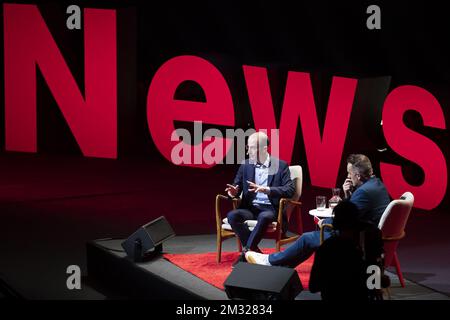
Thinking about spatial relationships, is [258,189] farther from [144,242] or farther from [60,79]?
[60,79]

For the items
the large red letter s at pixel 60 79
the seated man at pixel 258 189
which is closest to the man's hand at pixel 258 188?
the seated man at pixel 258 189

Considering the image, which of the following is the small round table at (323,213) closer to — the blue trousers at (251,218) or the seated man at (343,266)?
the blue trousers at (251,218)

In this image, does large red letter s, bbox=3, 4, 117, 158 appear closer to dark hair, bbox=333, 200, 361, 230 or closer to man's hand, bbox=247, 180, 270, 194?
man's hand, bbox=247, 180, 270, 194

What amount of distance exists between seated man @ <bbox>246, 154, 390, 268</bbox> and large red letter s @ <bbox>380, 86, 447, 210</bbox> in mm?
2907

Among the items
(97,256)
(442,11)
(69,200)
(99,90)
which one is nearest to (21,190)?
(69,200)

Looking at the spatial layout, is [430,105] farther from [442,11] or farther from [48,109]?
[48,109]

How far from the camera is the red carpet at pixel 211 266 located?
20.1 feet

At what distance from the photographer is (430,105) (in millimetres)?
8516

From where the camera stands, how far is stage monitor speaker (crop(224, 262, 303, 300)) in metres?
4.98

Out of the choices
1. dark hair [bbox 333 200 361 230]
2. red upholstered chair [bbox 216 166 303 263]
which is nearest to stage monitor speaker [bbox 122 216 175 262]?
red upholstered chair [bbox 216 166 303 263]

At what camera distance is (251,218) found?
6.75m

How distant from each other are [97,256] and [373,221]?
8.26 ft

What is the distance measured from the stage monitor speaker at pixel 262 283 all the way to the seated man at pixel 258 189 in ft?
4.07
